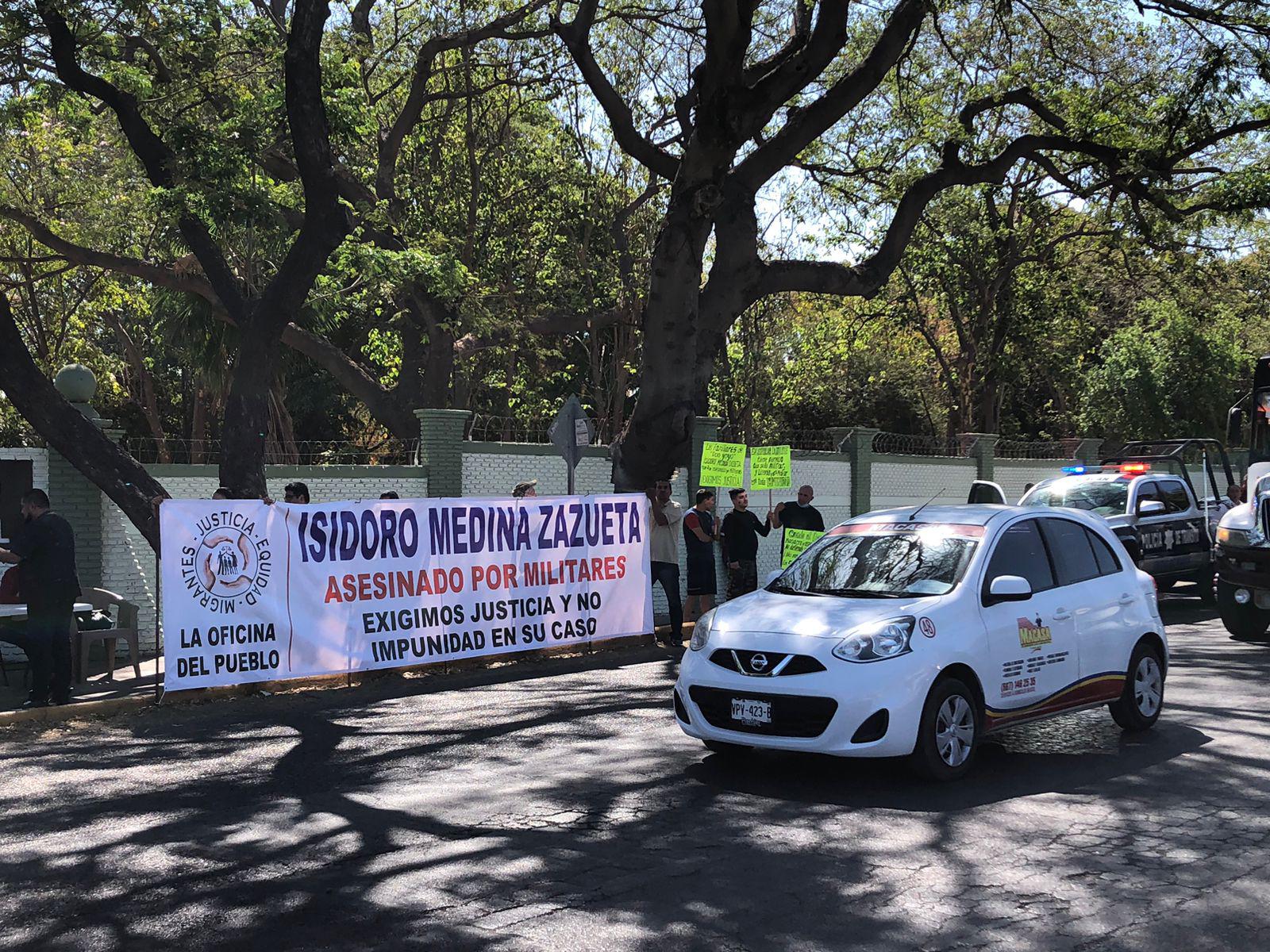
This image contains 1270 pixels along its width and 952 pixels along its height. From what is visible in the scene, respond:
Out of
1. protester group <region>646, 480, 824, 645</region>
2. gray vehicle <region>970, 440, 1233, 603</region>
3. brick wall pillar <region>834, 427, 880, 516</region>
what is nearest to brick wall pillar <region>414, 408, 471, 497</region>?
protester group <region>646, 480, 824, 645</region>

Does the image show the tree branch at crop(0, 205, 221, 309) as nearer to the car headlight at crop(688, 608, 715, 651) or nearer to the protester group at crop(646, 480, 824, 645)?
the protester group at crop(646, 480, 824, 645)

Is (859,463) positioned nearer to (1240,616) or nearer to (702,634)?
(1240,616)

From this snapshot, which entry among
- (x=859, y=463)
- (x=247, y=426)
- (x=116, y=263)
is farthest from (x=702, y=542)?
(x=116, y=263)

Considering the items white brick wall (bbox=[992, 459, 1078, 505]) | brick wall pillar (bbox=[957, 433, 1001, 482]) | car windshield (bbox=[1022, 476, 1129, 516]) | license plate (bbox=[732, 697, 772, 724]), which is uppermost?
brick wall pillar (bbox=[957, 433, 1001, 482])

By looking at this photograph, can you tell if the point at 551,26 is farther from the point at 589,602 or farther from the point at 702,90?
the point at 589,602

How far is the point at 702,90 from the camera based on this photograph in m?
15.8

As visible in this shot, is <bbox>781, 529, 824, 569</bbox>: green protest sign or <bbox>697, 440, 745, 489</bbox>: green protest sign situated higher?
<bbox>697, 440, 745, 489</bbox>: green protest sign

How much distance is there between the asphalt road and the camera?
17.3 ft

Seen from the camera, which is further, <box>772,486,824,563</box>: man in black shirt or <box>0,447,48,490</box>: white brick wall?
<box>772,486,824,563</box>: man in black shirt

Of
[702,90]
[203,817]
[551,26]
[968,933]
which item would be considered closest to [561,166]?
[551,26]

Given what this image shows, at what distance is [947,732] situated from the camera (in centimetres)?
771

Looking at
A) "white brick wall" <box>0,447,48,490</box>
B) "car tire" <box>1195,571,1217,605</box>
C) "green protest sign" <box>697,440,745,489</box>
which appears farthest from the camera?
"car tire" <box>1195,571,1217,605</box>

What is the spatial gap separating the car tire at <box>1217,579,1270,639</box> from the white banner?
6542 mm

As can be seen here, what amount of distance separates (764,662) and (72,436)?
870 centimetres
